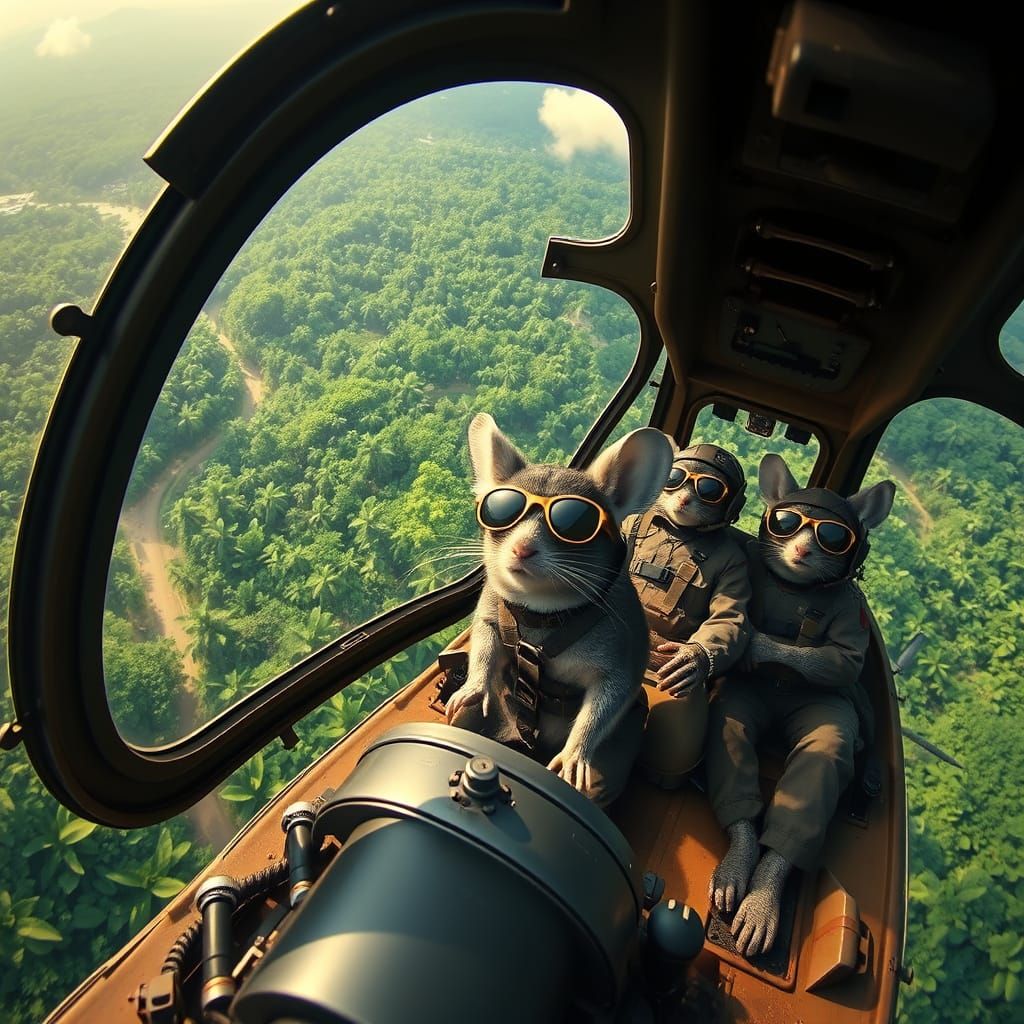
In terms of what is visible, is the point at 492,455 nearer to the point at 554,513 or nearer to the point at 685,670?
the point at 554,513

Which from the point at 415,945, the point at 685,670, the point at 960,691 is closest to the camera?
the point at 415,945

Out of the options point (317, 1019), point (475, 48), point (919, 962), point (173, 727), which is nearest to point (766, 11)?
point (475, 48)

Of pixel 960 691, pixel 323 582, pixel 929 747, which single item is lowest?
pixel 960 691

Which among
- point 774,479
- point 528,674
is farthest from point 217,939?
point 774,479

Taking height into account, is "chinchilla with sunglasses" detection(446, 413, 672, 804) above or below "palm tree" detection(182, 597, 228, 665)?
above

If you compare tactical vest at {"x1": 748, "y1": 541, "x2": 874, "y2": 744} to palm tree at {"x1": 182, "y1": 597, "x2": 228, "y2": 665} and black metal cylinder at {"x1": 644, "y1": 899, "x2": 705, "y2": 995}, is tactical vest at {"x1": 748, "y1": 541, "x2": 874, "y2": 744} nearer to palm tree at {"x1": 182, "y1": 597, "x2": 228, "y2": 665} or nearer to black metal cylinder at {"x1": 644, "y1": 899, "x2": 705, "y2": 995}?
black metal cylinder at {"x1": 644, "y1": 899, "x2": 705, "y2": 995}

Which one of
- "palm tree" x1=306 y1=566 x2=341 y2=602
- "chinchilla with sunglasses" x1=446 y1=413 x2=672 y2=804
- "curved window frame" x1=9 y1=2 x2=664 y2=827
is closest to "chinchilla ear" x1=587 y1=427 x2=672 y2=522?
"chinchilla with sunglasses" x1=446 y1=413 x2=672 y2=804

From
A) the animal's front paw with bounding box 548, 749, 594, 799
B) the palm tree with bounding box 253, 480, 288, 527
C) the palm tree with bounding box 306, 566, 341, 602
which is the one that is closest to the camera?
the animal's front paw with bounding box 548, 749, 594, 799

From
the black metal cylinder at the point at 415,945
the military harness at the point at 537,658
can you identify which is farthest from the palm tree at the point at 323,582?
the black metal cylinder at the point at 415,945
